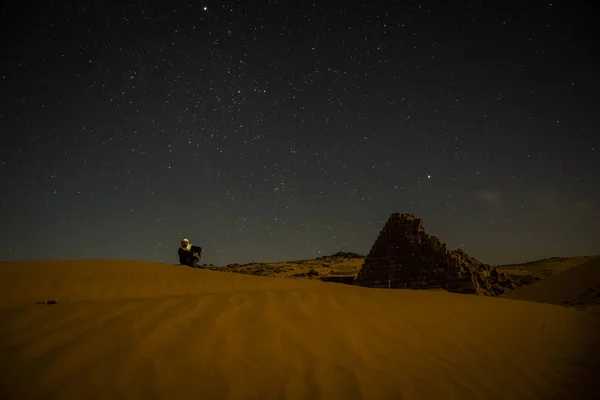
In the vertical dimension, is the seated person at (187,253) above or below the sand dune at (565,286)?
above

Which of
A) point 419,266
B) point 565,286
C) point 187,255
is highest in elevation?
point 187,255

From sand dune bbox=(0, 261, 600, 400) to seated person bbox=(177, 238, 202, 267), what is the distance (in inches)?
149

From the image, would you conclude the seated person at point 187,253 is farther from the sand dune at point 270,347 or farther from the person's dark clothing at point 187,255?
the sand dune at point 270,347

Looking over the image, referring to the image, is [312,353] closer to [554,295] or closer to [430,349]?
[430,349]

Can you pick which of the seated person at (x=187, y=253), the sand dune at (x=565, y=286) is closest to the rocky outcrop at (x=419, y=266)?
the sand dune at (x=565, y=286)

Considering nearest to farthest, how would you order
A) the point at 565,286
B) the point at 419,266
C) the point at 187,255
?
the point at 187,255 < the point at 565,286 < the point at 419,266

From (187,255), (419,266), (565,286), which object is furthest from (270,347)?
(565,286)

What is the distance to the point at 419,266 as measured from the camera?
757 inches

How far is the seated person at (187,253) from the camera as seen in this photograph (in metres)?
10.3

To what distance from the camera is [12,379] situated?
2.90 meters

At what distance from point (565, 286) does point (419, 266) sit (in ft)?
20.7

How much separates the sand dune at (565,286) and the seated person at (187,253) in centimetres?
1433

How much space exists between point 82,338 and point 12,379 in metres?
0.82

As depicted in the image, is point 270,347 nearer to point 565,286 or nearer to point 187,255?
point 187,255
